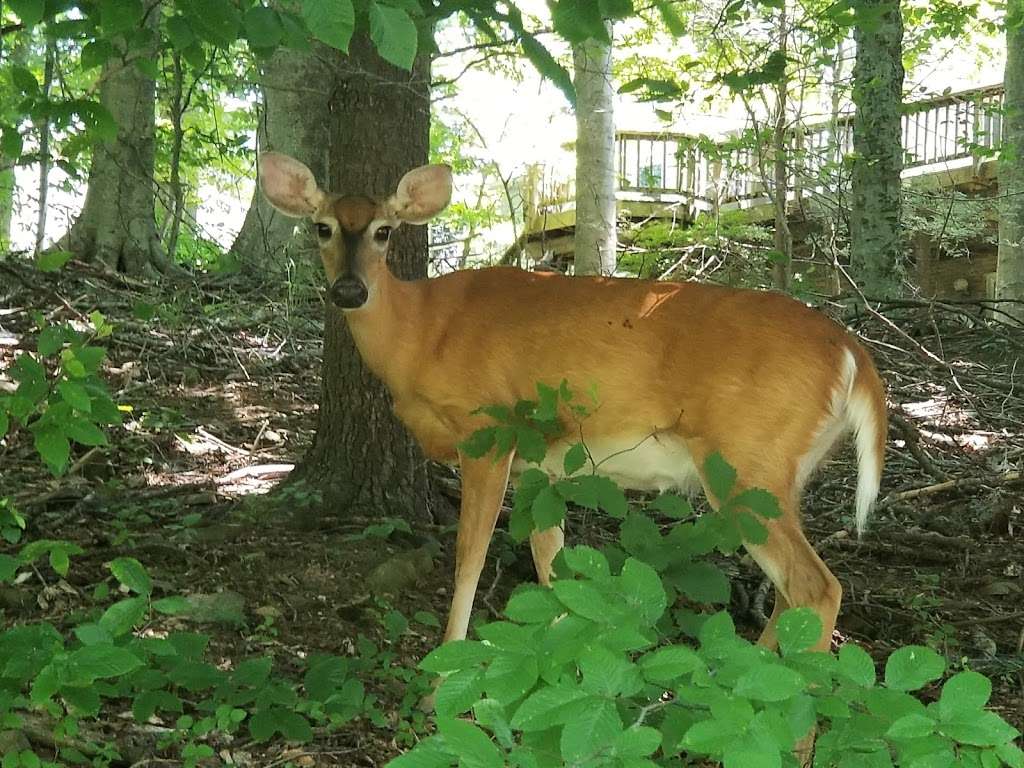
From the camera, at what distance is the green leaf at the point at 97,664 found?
7.76 feet

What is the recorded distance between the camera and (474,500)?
12.8 ft

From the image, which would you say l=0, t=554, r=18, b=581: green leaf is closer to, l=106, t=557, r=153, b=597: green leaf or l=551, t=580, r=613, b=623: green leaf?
l=106, t=557, r=153, b=597: green leaf

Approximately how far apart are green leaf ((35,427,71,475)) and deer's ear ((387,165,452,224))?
1.84 meters

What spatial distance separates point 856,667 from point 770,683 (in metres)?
0.24

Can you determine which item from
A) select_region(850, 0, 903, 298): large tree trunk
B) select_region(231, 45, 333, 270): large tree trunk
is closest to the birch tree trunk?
select_region(231, 45, 333, 270): large tree trunk

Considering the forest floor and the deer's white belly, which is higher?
the deer's white belly

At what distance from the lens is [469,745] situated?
5.27 feet

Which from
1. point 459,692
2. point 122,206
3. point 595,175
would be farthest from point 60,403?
point 595,175

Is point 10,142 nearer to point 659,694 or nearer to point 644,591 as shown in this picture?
point 644,591

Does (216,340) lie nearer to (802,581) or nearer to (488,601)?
(488,601)

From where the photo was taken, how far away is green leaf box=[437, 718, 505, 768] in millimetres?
1587

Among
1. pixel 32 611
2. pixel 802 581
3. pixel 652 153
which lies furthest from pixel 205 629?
pixel 652 153

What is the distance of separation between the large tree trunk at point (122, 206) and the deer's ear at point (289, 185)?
16.1 feet

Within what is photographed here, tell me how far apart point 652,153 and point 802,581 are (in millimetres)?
13483
